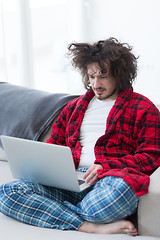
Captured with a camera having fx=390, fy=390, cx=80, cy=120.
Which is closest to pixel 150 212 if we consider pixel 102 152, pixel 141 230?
pixel 141 230

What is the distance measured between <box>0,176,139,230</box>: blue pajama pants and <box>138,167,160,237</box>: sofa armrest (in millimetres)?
40

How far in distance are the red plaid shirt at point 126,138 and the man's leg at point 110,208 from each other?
0.06m

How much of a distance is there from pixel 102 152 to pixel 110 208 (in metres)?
0.34

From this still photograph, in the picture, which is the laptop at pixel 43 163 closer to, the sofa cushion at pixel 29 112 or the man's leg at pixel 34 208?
the man's leg at pixel 34 208

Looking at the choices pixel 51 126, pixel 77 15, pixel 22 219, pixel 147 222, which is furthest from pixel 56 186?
pixel 77 15

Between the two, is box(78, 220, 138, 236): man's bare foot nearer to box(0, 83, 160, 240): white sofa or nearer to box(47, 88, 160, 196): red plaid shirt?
box(0, 83, 160, 240): white sofa

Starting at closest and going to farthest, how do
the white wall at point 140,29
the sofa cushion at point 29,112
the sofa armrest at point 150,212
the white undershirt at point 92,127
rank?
the sofa armrest at point 150,212
the white undershirt at point 92,127
the sofa cushion at point 29,112
the white wall at point 140,29

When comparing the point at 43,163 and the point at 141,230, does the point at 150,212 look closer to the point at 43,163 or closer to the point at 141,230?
the point at 141,230

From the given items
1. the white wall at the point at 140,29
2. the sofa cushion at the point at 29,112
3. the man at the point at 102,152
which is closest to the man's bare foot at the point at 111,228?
the man at the point at 102,152

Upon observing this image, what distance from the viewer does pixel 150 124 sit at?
1.63m

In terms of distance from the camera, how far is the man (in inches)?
54.4

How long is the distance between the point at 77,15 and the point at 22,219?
235 cm

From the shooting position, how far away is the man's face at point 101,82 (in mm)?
1747

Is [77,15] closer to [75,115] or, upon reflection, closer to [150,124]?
[75,115]
